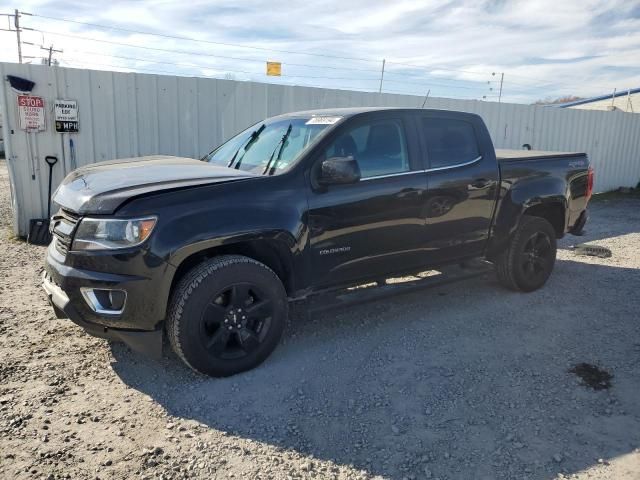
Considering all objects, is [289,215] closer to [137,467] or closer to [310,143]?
[310,143]

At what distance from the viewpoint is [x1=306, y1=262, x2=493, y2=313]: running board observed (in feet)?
13.7

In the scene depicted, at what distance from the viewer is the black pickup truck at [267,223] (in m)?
3.27

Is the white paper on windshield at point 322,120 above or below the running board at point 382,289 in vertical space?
above

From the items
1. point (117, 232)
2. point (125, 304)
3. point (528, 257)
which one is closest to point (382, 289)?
point (528, 257)

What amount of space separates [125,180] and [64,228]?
515mm

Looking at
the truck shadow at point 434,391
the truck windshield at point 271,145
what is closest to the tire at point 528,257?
the truck shadow at point 434,391

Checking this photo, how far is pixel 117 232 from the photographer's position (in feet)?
10.6

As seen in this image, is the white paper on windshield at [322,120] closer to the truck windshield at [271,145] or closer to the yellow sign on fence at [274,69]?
the truck windshield at [271,145]

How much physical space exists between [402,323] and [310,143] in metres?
1.85

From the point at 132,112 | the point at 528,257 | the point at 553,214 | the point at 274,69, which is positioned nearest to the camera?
the point at 528,257

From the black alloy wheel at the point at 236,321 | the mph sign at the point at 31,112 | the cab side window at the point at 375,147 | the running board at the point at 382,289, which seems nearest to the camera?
the black alloy wheel at the point at 236,321

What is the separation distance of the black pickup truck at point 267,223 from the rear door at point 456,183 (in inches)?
0.5

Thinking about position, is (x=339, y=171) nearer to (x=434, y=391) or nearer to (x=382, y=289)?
(x=382, y=289)

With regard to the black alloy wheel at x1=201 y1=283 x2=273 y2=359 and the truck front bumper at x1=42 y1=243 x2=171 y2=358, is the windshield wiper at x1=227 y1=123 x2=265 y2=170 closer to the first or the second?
the black alloy wheel at x1=201 y1=283 x2=273 y2=359
